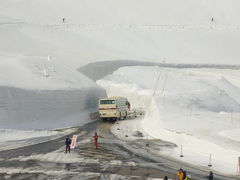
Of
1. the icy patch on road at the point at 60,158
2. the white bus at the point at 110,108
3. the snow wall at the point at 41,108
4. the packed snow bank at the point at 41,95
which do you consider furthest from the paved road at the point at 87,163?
the white bus at the point at 110,108

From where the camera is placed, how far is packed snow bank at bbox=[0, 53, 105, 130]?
36.9 meters

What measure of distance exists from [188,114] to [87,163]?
21.2 meters

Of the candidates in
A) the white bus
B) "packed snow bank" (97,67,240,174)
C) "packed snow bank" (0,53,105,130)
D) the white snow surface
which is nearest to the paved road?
"packed snow bank" (97,67,240,174)

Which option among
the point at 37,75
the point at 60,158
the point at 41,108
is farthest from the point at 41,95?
the point at 60,158

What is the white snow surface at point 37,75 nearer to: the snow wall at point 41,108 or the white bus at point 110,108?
the snow wall at point 41,108

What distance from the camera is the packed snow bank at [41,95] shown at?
121 ft

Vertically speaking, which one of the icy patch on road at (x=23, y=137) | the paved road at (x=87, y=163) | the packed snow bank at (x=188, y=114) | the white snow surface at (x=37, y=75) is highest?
the white snow surface at (x=37, y=75)

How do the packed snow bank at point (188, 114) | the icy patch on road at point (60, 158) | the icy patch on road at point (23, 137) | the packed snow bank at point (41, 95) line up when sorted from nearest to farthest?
the icy patch on road at point (60, 158), the packed snow bank at point (188, 114), the icy patch on road at point (23, 137), the packed snow bank at point (41, 95)

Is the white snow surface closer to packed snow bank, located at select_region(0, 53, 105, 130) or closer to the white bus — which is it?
packed snow bank, located at select_region(0, 53, 105, 130)

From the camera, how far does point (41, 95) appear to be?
41375 mm

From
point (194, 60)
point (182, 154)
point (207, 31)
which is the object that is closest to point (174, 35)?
point (207, 31)

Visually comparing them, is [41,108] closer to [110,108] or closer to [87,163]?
[110,108]

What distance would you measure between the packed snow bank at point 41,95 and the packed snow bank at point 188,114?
10.3 m

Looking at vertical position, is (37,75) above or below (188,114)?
above
